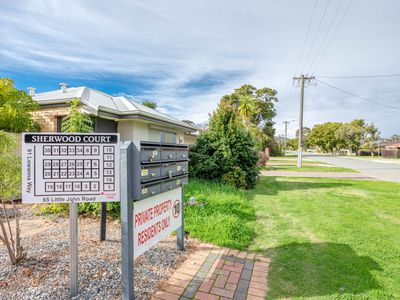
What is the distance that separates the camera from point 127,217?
7.52 ft

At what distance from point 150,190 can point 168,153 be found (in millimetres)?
637

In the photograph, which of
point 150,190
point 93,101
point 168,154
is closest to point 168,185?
point 168,154

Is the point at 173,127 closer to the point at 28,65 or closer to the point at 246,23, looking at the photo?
the point at 246,23

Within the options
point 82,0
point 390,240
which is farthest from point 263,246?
point 82,0

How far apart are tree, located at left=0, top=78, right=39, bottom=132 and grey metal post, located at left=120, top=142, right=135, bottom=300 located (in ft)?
18.8

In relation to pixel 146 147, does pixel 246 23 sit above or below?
above

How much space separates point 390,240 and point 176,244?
151 inches

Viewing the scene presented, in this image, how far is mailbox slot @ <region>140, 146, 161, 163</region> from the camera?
2418 mm

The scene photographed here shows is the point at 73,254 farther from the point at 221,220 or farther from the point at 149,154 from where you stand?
the point at 221,220

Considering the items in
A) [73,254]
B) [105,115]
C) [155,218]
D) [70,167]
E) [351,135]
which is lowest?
[73,254]

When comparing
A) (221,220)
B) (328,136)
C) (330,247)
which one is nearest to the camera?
(330,247)

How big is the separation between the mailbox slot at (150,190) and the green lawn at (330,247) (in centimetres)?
171

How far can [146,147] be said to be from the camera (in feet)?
8.20

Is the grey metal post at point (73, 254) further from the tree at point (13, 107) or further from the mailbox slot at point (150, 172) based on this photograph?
the tree at point (13, 107)
